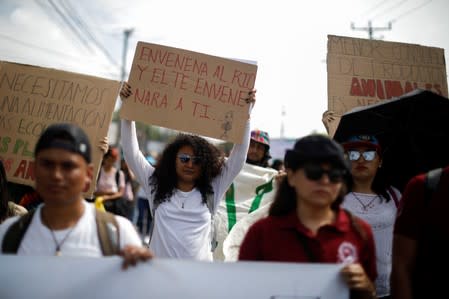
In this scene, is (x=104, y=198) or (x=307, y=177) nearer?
(x=307, y=177)

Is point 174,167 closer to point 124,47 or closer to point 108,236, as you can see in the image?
point 108,236

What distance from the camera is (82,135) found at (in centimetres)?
179

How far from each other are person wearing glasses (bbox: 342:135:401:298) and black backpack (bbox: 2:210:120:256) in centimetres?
152

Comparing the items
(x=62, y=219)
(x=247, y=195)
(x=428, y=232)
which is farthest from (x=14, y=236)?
(x=247, y=195)

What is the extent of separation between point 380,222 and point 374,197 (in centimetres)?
20

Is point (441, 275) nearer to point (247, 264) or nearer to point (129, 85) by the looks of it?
point (247, 264)

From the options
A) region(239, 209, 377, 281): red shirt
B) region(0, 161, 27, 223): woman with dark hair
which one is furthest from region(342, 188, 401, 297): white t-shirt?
region(0, 161, 27, 223): woman with dark hair

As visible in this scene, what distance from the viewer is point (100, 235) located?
1.72 metres

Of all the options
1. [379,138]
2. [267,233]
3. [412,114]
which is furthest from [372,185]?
[267,233]

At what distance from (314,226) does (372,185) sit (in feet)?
3.60

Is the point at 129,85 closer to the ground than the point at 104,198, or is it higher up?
higher up

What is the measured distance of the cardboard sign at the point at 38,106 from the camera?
128 inches

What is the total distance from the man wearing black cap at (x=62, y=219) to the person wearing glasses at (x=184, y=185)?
1041 millimetres

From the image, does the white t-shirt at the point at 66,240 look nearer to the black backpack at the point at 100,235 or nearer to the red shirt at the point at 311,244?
the black backpack at the point at 100,235
